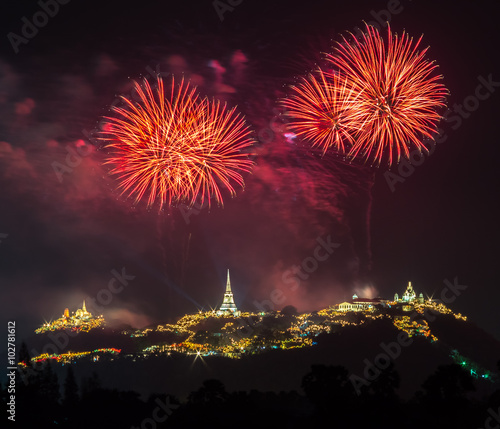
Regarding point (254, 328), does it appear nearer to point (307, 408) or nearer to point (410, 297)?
point (410, 297)

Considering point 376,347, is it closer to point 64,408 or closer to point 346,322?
point 346,322

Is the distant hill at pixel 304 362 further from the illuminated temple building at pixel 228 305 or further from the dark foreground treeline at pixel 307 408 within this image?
the dark foreground treeline at pixel 307 408

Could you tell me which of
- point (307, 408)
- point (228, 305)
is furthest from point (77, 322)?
point (307, 408)

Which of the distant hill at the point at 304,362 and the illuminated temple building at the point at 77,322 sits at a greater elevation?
the illuminated temple building at the point at 77,322

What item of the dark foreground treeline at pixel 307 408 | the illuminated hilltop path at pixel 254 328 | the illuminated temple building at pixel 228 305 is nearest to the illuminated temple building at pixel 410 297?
the illuminated hilltop path at pixel 254 328

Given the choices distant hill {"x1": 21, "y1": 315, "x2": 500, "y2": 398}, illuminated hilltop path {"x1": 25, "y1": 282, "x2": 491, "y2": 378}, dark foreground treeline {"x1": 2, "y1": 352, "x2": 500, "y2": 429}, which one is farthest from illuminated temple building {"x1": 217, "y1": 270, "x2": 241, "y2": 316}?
dark foreground treeline {"x1": 2, "y1": 352, "x2": 500, "y2": 429}

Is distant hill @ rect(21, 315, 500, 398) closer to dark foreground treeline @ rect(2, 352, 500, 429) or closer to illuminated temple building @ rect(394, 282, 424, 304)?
illuminated temple building @ rect(394, 282, 424, 304)
